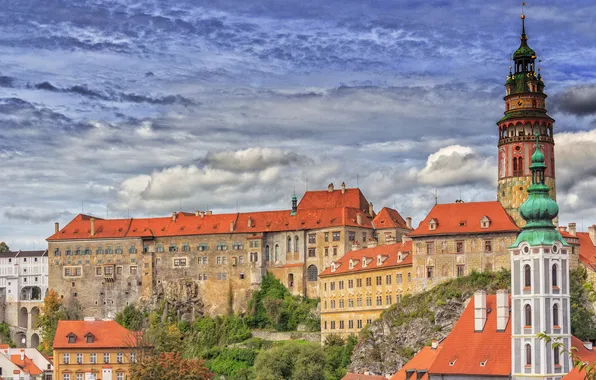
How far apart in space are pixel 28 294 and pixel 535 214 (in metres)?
100

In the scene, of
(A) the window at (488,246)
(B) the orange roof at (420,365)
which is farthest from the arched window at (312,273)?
(B) the orange roof at (420,365)

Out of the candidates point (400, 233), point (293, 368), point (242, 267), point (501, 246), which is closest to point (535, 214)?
point (501, 246)

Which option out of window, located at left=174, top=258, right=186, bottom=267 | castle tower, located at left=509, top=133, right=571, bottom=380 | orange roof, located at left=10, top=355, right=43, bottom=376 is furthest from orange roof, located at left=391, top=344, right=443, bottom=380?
window, located at left=174, top=258, right=186, bottom=267

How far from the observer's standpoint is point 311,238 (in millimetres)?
113250

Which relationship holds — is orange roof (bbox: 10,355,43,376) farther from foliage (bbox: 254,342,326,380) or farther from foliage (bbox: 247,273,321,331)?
foliage (bbox: 254,342,326,380)

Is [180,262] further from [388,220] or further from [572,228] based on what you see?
[572,228]

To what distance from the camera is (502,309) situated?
66.2 meters

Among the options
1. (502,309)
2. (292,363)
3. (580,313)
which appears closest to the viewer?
(502,309)

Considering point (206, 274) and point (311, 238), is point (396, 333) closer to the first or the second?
point (311, 238)

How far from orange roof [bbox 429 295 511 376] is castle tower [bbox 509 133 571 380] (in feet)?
3.84

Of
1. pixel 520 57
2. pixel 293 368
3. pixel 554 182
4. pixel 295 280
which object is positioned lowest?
pixel 293 368

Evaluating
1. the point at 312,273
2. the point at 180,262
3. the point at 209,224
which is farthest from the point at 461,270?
the point at 180,262

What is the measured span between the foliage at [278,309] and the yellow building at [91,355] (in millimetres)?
17141

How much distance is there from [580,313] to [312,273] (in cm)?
3695
